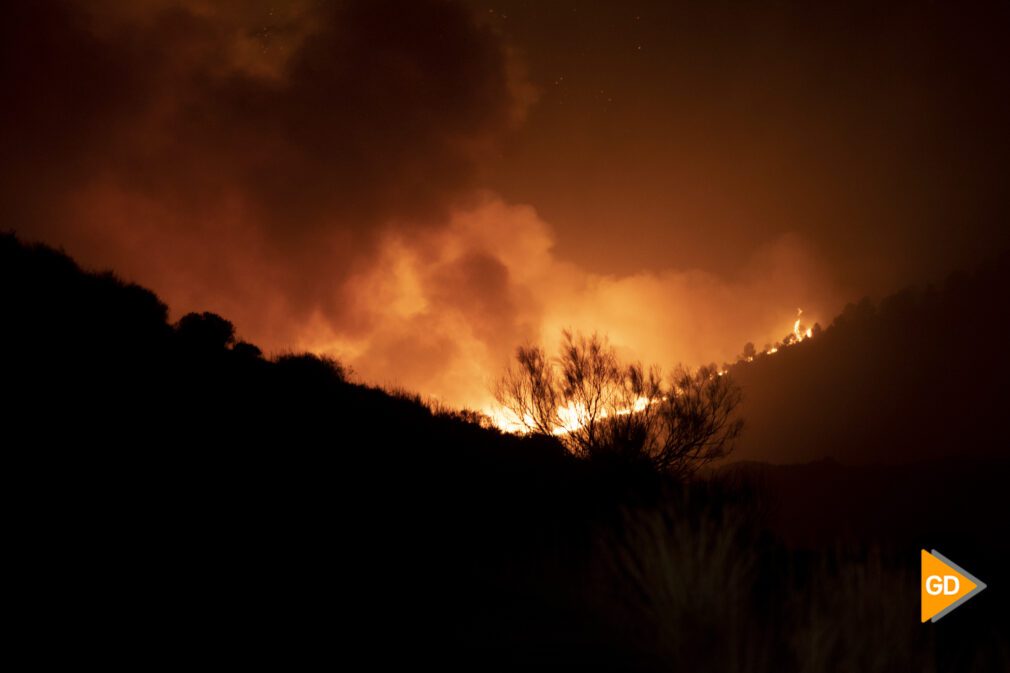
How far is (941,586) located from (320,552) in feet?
21.3

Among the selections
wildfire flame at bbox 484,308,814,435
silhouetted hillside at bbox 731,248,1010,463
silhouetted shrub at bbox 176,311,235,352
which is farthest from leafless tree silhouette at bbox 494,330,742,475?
silhouetted hillside at bbox 731,248,1010,463

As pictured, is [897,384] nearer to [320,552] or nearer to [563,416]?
[563,416]

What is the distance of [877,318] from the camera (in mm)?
117562

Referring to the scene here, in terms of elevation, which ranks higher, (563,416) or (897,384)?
(897,384)

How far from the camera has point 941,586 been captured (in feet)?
15.5

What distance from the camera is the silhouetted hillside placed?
293 feet

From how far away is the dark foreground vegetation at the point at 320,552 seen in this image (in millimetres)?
Result: 3812

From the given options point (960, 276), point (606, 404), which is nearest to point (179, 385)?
point (606, 404)

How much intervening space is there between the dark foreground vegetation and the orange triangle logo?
0.18 metres

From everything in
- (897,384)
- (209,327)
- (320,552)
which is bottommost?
(320,552)

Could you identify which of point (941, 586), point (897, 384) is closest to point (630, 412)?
point (941, 586)

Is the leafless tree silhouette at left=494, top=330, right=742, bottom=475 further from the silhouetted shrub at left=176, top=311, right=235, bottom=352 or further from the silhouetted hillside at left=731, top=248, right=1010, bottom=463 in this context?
the silhouetted hillside at left=731, top=248, right=1010, bottom=463

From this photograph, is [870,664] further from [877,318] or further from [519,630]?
[877,318]

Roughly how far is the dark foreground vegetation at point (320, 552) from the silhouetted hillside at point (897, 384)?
102 meters
